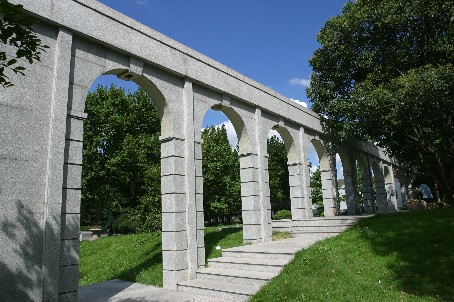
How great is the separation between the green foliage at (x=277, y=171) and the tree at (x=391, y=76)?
60.4 ft

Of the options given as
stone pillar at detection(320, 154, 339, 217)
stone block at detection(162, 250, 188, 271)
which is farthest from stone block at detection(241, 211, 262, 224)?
stone pillar at detection(320, 154, 339, 217)

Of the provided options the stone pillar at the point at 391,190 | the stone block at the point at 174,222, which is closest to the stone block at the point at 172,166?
the stone block at the point at 174,222

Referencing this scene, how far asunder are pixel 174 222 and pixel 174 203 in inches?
21.7

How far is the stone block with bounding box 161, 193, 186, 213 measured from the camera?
10.6 metres

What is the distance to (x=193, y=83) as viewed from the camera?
39.7 ft

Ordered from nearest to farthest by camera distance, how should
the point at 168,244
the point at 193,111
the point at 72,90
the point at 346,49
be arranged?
the point at 72,90 → the point at 168,244 → the point at 193,111 → the point at 346,49

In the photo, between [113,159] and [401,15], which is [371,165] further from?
[113,159]

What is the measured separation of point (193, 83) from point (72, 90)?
4.45 meters

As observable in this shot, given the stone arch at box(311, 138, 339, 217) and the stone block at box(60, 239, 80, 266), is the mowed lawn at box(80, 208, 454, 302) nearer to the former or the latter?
the stone block at box(60, 239, 80, 266)

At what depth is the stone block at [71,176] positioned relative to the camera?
26.6ft

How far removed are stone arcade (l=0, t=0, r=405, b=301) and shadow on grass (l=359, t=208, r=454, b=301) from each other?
15.1ft

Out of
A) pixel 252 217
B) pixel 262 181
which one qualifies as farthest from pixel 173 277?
pixel 262 181

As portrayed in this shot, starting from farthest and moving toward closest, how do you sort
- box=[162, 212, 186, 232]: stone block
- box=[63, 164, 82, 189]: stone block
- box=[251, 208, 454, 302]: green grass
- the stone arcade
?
box=[162, 212, 186, 232]: stone block < box=[63, 164, 82, 189]: stone block < box=[251, 208, 454, 302]: green grass < the stone arcade

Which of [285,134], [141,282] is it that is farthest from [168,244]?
[285,134]
